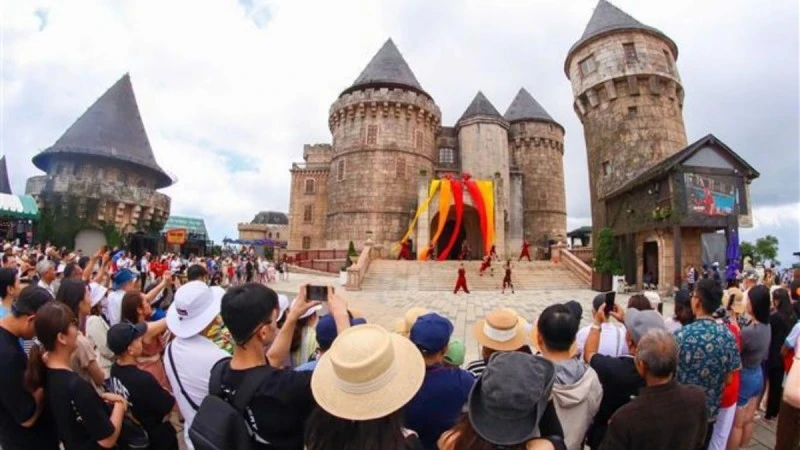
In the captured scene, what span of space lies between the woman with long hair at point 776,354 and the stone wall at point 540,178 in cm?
3310

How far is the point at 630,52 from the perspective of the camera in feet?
68.2

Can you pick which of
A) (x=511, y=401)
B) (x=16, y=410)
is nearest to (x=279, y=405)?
(x=511, y=401)

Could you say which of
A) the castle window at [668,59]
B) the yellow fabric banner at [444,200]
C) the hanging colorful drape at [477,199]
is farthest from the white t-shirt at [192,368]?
the castle window at [668,59]

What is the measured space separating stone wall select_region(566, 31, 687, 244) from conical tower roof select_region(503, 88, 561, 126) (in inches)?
656

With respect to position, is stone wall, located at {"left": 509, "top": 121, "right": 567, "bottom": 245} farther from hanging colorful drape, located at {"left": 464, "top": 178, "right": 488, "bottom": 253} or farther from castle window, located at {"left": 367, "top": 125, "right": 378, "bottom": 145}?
castle window, located at {"left": 367, "top": 125, "right": 378, "bottom": 145}

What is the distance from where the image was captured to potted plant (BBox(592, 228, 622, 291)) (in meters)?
17.8

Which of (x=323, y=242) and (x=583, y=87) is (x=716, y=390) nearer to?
(x=583, y=87)

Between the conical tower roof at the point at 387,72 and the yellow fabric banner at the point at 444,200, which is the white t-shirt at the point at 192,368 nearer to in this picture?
the yellow fabric banner at the point at 444,200

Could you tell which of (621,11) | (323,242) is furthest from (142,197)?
(621,11)

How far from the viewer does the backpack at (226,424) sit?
152cm

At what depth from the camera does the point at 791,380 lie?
6.53 feet

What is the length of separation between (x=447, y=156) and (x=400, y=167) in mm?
6800

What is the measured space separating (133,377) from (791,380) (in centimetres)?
364

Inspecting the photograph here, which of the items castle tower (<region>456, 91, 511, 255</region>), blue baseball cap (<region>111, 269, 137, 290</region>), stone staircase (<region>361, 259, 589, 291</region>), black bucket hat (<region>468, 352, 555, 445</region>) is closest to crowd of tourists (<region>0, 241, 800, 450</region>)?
black bucket hat (<region>468, 352, 555, 445</region>)
